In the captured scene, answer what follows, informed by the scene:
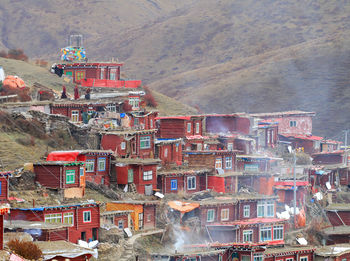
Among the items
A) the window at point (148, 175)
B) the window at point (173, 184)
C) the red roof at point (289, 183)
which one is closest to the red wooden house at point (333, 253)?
the red roof at point (289, 183)

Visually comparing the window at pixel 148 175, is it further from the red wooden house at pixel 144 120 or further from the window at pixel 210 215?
the red wooden house at pixel 144 120

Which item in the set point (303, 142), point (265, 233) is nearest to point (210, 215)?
point (265, 233)

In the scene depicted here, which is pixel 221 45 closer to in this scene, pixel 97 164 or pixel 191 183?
pixel 191 183

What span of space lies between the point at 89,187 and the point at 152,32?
11001 centimetres

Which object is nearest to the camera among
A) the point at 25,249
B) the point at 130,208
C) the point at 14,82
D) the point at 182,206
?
the point at 25,249

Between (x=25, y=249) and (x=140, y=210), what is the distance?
16069 millimetres

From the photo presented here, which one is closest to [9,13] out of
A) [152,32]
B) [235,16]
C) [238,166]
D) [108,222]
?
[152,32]

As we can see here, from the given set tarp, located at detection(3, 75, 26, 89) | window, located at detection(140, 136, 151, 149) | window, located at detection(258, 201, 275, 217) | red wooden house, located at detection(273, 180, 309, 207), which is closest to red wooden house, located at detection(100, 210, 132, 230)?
window, located at detection(140, 136, 151, 149)

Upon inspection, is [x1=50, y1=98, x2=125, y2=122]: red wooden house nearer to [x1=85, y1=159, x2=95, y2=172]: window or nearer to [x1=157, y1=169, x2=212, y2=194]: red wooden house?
[x1=157, y1=169, x2=212, y2=194]: red wooden house

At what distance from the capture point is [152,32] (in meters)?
159

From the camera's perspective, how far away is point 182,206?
52000 millimetres

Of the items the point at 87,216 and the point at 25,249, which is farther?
the point at 87,216

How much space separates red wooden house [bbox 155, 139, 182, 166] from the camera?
58219 millimetres

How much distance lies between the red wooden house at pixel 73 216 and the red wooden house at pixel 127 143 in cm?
1064
